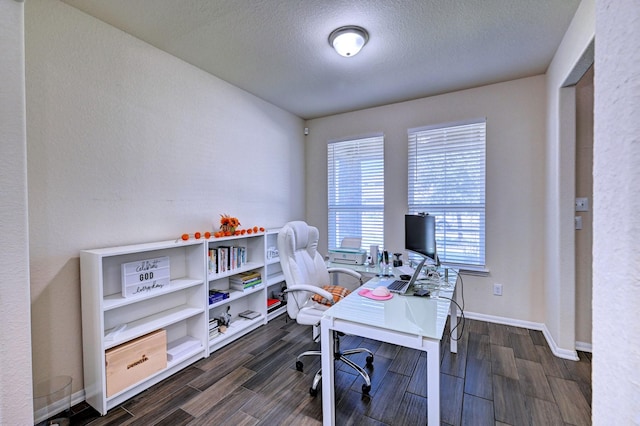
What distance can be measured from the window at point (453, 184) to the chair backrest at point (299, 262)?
159 centimetres

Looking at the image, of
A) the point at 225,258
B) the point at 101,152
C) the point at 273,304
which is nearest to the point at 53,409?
the point at 225,258

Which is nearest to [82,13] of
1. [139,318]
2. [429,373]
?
[139,318]

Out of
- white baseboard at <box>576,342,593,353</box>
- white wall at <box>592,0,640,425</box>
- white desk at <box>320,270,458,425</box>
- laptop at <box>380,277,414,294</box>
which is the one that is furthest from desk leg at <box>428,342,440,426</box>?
white baseboard at <box>576,342,593,353</box>

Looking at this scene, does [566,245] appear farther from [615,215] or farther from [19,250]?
[19,250]

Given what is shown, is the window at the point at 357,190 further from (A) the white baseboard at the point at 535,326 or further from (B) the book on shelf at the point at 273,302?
(A) the white baseboard at the point at 535,326

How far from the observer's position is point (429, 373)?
1.38m

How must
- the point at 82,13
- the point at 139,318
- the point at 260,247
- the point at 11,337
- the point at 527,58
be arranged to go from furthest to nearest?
the point at 260,247
the point at 527,58
the point at 139,318
the point at 82,13
the point at 11,337

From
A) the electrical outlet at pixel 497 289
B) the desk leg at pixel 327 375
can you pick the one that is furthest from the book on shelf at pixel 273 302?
the electrical outlet at pixel 497 289

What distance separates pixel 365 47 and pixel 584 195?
237cm

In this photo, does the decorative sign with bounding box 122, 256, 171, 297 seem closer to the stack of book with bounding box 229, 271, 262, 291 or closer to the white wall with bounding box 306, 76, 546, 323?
the stack of book with bounding box 229, 271, 262, 291

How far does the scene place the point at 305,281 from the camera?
2465 millimetres

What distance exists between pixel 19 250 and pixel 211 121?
208cm

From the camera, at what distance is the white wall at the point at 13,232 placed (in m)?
1.09

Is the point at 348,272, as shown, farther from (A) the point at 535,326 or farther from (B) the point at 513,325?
(A) the point at 535,326
